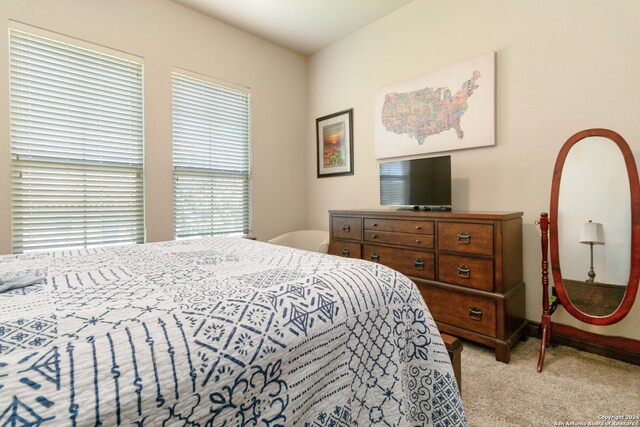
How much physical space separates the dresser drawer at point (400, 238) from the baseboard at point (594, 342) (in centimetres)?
102

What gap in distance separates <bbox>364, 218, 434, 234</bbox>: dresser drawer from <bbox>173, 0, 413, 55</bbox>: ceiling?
6.96 feet

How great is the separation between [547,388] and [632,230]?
1.05 m

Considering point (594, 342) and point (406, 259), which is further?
point (406, 259)

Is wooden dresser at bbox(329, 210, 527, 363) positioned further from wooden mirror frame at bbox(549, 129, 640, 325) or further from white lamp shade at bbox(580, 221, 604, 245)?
white lamp shade at bbox(580, 221, 604, 245)

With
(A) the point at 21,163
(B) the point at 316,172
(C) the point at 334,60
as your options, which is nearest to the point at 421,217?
(B) the point at 316,172

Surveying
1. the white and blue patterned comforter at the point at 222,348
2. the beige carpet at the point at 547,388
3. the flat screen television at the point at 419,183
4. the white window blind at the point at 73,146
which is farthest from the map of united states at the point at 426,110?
the white window blind at the point at 73,146

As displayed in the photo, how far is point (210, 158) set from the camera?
3.21 metres

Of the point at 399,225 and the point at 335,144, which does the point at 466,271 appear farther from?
the point at 335,144

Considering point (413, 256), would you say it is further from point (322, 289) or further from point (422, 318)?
point (322, 289)

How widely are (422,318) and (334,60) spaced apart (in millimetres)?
3476

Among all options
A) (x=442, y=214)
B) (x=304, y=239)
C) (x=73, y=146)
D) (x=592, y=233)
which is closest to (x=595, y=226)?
(x=592, y=233)

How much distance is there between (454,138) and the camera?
260 cm

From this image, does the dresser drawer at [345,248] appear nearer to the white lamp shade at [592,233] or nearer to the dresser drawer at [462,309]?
the dresser drawer at [462,309]

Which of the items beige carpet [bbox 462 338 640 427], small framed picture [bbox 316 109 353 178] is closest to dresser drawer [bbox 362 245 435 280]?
beige carpet [bbox 462 338 640 427]
